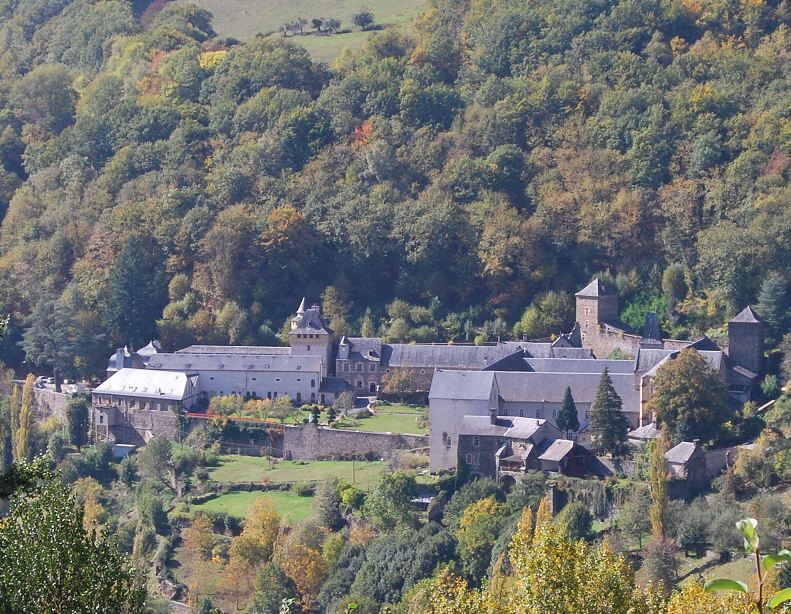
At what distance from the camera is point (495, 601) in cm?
2383

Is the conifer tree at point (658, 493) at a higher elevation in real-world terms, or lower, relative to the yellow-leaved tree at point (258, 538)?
higher

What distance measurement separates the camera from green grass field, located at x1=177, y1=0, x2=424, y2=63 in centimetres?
8825

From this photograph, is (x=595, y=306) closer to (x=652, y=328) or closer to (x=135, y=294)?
(x=652, y=328)

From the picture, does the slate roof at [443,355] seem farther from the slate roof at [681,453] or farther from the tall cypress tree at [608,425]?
the slate roof at [681,453]

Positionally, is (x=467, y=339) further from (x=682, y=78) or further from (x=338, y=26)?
(x=338, y=26)

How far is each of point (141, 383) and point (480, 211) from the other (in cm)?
1515

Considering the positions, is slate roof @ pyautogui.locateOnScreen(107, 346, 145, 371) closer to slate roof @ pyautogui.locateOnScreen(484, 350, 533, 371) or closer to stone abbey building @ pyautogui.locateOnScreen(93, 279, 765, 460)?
stone abbey building @ pyautogui.locateOnScreen(93, 279, 765, 460)

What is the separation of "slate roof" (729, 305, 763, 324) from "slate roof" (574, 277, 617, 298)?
612cm

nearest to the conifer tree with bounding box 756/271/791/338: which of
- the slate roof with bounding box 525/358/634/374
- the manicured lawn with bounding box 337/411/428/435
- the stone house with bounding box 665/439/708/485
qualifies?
the slate roof with bounding box 525/358/634/374

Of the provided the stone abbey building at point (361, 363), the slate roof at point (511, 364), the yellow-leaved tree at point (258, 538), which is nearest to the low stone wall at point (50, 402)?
the stone abbey building at point (361, 363)

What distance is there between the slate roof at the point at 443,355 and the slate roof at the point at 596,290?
3657 millimetres

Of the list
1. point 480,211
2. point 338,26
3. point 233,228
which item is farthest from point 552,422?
point 338,26

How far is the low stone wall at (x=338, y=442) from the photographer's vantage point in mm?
54250

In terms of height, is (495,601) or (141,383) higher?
(495,601)
